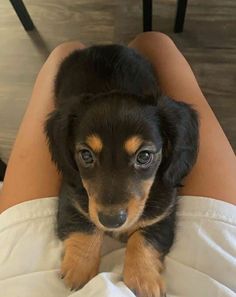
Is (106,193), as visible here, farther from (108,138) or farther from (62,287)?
(62,287)

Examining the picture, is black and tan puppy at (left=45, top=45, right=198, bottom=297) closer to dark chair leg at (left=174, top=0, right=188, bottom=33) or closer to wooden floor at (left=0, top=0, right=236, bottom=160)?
wooden floor at (left=0, top=0, right=236, bottom=160)

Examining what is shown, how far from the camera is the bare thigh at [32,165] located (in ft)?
4.01

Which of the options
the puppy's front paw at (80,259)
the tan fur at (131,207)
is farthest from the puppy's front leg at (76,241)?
the tan fur at (131,207)

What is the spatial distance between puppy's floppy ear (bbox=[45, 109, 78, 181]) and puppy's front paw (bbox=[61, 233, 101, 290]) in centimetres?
15

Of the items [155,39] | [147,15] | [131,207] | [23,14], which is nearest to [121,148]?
[131,207]

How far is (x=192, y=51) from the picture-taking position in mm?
2170

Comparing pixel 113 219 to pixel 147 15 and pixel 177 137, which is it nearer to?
pixel 177 137

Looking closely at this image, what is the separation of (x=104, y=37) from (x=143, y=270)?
4.57 ft

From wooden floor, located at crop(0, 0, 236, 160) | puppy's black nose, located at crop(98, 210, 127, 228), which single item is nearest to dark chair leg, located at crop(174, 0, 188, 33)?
wooden floor, located at crop(0, 0, 236, 160)

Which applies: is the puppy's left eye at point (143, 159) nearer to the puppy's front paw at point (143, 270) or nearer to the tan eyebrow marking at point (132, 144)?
the tan eyebrow marking at point (132, 144)

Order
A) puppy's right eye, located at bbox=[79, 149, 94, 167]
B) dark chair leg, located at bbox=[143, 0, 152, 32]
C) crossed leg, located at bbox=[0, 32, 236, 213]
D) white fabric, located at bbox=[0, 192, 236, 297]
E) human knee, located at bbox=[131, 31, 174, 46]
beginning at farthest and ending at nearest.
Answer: dark chair leg, located at bbox=[143, 0, 152, 32]
human knee, located at bbox=[131, 31, 174, 46]
crossed leg, located at bbox=[0, 32, 236, 213]
puppy's right eye, located at bbox=[79, 149, 94, 167]
white fabric, located at bbox=[0, 192, 236, 297]

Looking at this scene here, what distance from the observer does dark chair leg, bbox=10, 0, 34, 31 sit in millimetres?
2201

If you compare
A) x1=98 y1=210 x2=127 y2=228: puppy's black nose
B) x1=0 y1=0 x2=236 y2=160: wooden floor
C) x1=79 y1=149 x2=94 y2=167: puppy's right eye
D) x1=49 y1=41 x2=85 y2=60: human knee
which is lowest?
x1=0 y1=0 x2=236 y2=160: wooden floor

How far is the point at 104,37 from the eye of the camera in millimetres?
2258
